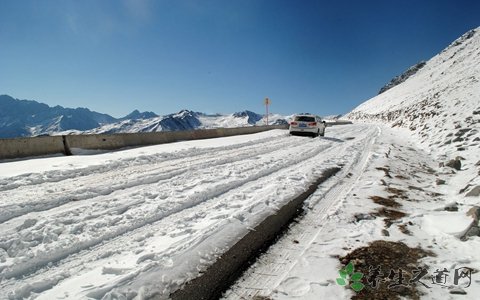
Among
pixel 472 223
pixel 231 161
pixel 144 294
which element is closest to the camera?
pixel 144 294

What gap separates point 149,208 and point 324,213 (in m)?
2.99

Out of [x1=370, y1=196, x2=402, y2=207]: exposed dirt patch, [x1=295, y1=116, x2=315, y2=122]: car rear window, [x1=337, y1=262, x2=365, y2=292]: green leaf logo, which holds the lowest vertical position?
[x1=337, y1=262, x2=365, y2=292]: green leaf logo

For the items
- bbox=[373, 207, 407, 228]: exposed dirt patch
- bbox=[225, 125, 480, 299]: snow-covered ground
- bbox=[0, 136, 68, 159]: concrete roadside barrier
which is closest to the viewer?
bbox=[225, 125, 480, 299]: snow-covered ground

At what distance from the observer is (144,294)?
2.80 meters

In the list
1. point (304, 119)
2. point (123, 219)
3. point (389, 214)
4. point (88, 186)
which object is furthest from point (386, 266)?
point (304, 119)

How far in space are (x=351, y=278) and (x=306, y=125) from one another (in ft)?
55.8

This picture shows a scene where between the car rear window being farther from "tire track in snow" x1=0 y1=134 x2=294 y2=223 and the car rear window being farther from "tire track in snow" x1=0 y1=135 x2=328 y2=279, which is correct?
"tire track in snow" x1=0 y1=135 x2=328 y2=279

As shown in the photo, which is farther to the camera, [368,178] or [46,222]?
[368,178]

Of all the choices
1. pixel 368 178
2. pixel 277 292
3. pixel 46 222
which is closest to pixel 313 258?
pixel 277 292

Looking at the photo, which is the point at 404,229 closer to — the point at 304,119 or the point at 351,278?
the point at 351,278

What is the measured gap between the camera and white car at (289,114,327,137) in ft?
63.8

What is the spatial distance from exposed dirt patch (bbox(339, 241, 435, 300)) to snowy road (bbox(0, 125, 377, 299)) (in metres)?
1.59

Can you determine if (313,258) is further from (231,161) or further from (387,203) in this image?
(231,161)

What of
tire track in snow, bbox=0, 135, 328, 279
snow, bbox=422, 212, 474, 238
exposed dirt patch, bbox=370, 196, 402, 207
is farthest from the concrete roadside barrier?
snow, bbox=422, 212, 474, 238
